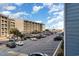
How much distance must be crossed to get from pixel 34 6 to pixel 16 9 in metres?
0.19

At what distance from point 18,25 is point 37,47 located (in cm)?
30

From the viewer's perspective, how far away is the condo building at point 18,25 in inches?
93.1

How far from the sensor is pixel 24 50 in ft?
7.84

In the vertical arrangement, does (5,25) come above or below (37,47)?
above

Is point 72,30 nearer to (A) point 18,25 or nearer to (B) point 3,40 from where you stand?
(A) point 18,25

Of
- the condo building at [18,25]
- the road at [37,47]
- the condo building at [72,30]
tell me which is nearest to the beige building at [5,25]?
the condo building at [18,25]

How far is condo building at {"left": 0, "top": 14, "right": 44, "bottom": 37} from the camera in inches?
93.1

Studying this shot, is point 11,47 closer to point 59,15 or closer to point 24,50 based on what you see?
point 24,50

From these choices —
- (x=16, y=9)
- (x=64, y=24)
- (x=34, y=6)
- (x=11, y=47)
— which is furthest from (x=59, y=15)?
(x=11, y=47)

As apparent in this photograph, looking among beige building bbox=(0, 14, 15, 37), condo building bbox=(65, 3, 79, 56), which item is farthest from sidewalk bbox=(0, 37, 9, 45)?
condo building bbox=(65, 3, 79, 56)

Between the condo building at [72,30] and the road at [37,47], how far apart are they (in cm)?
13

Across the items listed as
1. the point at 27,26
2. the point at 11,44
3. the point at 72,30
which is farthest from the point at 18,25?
the point at 72,30

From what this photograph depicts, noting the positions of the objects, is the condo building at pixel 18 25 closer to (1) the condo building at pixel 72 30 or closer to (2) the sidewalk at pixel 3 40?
(2) the sidewalk at pixel 3 40

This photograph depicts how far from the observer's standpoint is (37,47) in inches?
93.7
